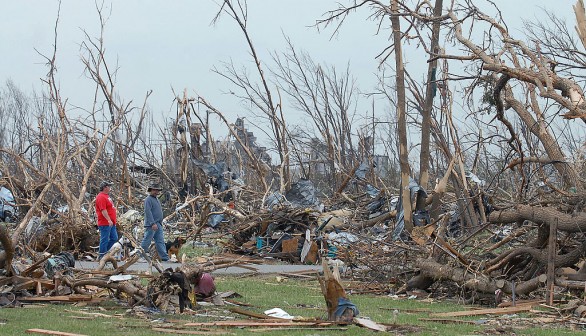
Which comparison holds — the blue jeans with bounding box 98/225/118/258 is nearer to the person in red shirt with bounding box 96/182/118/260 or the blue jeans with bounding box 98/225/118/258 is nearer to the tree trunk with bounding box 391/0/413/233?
the person in red shirt with bounding box 96/182/118/260

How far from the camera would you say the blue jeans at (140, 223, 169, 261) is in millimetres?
17734

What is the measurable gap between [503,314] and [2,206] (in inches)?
772

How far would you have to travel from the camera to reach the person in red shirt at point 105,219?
17.8 meters

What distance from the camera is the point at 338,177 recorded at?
105 feet

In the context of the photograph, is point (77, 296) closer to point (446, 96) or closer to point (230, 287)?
point (230, 287)

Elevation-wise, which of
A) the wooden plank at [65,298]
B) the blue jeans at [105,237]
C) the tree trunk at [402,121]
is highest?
the tree trunk at [402,121]

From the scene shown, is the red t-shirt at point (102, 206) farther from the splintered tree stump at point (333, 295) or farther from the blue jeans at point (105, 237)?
the splintered tree stump at point (333, 295)

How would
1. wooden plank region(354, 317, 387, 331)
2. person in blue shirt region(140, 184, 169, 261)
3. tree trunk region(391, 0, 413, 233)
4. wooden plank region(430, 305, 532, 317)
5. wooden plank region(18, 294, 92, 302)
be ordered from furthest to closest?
tree trunk region(391, 0, 413, 233) < person in blue shirt region(140, 184, 169, 261) < wooden plank region(18, 294, 92, 302) < wooden plank region(430, 305, 532, 317) < wooden plank region(354, 317, 387, 331)

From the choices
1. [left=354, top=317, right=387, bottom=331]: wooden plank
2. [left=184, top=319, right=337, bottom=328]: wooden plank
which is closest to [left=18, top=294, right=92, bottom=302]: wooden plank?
[left=184, top=319, right=337, bottom=328]: wooden plank

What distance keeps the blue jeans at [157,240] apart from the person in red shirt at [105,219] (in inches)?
27.8

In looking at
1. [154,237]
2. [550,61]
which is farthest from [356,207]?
[550,61]

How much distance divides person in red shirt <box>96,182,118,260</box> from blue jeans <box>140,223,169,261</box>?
706mm

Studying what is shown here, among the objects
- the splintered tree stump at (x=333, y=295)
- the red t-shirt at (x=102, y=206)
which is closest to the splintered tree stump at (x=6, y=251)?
the splintered tree stump at (x=333, y=295)

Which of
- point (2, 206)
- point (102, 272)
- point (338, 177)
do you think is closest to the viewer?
point (102, 272)
